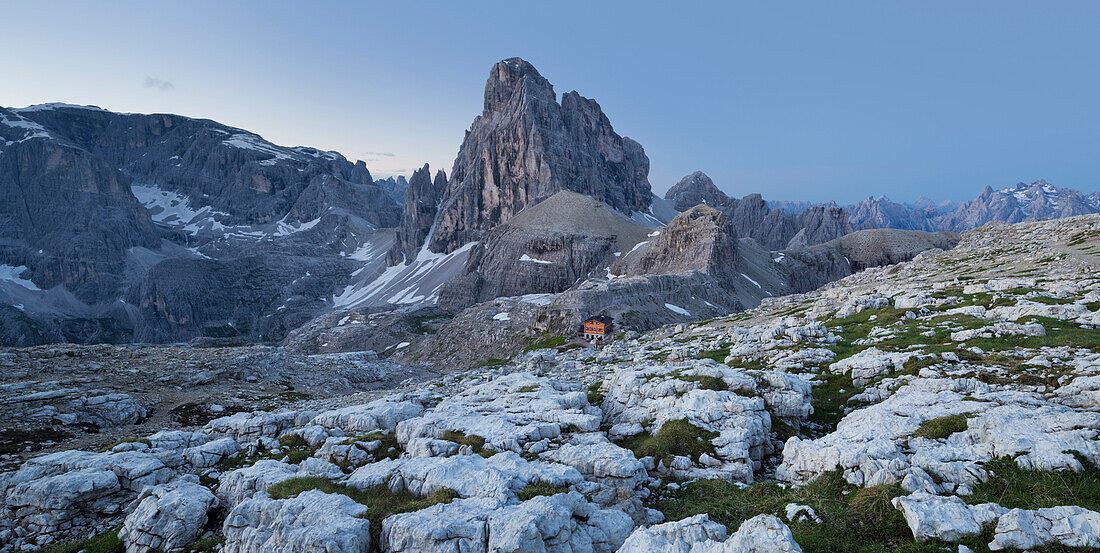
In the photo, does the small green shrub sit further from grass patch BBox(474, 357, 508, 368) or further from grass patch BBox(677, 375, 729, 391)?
grass patch BBox(474, 357, 508, 368)

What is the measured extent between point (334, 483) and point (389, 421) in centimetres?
715

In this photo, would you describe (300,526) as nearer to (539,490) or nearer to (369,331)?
(539,490)

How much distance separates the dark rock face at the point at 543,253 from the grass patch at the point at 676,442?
12720 centimetres

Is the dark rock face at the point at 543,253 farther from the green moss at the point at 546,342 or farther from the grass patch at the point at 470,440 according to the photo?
the grass patch at the point at 470,440

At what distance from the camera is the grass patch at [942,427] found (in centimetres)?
1361

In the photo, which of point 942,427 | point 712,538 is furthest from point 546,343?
point 712,538

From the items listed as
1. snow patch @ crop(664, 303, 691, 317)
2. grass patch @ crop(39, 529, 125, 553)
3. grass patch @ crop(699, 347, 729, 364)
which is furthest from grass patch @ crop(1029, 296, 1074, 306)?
snow patch @ crop(664, 303, 691, 317)

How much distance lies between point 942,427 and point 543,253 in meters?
153

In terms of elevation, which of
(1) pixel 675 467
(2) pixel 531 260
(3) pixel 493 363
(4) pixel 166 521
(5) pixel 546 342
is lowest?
(3) pixel 493 363

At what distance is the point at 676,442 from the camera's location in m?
16.9

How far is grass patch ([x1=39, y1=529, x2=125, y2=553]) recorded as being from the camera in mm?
13734

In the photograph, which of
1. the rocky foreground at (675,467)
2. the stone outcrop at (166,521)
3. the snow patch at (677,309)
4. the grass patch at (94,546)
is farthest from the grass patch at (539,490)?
the snow patch at (677,309)

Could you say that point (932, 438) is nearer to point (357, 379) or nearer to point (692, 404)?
point (692, 404)

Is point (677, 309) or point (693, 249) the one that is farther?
point (693, 249)
